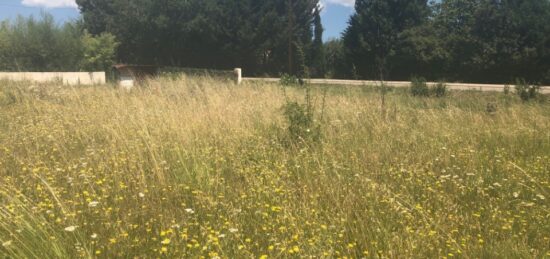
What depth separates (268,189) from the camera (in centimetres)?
341

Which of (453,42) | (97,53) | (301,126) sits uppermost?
(453,42)

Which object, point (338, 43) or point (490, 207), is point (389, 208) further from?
point (338, 43)

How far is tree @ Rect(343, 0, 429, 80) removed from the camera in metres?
29.7

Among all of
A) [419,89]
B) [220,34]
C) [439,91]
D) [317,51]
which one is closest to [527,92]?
[439,91]

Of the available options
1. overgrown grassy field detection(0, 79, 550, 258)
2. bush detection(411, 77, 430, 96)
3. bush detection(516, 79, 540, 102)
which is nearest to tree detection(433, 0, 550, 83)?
bush detection(516, 79, 540, 102)

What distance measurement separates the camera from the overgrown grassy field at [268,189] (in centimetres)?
259

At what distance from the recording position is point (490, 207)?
3.15m

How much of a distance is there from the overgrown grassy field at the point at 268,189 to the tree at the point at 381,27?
2414 cm

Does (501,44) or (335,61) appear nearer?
(501,44)

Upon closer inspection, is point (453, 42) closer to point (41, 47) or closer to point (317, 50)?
point (317, 50)

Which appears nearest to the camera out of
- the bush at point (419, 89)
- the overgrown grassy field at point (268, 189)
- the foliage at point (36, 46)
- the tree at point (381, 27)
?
the overgrown grassy field at point (268, 189)

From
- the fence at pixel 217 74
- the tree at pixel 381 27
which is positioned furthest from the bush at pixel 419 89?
the tree at pixel 381 27

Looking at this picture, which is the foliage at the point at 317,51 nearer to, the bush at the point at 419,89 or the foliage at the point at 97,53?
the foliage at the point at 97,53

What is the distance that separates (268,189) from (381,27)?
2845 centimetres
